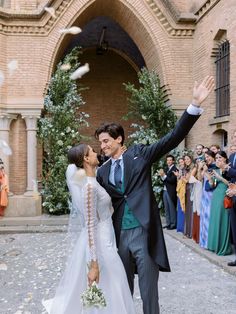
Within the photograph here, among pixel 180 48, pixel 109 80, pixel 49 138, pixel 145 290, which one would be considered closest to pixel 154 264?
pixel 145 290

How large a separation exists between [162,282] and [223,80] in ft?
22.8

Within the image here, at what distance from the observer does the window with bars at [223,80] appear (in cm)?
1171

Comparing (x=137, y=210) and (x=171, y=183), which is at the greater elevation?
(x=137, y=210)

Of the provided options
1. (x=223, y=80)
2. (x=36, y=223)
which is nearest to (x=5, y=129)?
(x=36, y=223)

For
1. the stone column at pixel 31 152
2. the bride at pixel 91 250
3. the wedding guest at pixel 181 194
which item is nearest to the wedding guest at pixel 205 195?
the wedding guest at pixel 181 194

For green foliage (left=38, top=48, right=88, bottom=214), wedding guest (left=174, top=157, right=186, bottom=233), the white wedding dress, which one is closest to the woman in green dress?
wedding guest (left=174, top=157, right=186, bottom=233)

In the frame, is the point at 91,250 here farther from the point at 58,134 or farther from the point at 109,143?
the point at 58,134

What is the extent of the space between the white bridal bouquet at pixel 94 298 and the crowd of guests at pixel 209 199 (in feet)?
13.8

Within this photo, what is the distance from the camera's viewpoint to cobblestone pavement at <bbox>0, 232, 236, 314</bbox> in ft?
17.7

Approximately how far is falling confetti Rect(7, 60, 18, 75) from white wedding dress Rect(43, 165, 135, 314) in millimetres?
9792

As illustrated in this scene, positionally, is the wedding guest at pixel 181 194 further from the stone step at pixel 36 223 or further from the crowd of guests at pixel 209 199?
the stone step at pixel 36 223

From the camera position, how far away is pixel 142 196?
370 centimetres

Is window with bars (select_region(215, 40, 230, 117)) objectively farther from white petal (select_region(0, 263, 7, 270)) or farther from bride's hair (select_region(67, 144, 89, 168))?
bride's hair (select_region(67, 144, 89, 168))

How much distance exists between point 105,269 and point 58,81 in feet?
34.6
